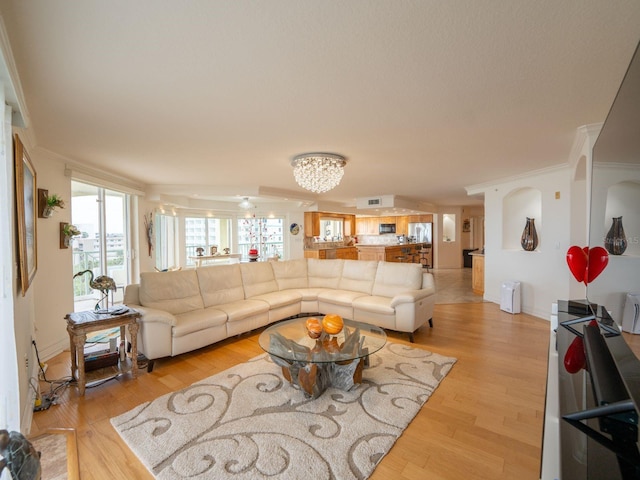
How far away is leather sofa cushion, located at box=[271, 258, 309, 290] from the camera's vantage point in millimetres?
5043

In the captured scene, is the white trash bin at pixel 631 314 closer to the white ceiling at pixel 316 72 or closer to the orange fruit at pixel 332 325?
the white ceiling at pixel 316 72

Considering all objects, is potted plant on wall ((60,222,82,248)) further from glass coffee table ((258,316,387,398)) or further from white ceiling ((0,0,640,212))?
glass coffee table ((258,316,387,398))

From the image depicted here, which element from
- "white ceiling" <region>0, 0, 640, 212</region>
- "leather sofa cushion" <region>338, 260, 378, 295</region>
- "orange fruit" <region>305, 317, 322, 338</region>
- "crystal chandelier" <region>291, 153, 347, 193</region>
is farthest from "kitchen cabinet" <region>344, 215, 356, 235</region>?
"orange fruit" <region>305, 317, 322, 338</region>

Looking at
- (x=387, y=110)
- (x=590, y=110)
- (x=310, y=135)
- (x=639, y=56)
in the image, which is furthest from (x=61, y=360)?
(x=590, y=110)

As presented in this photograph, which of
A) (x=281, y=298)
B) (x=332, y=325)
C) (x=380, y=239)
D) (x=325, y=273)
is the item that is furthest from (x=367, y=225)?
(x=332, y=325)

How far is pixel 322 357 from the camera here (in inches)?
95.7

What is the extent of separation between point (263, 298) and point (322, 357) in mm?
2088

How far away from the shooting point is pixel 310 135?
293 cm

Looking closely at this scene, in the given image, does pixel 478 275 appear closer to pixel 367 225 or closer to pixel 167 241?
pixel 367 225

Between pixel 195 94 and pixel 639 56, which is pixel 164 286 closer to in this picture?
pixel 195 94

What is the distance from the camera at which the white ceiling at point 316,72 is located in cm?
129

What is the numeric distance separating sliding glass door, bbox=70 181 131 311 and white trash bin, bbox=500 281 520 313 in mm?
6280

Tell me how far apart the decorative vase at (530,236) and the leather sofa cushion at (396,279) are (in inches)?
86.7

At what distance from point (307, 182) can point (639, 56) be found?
303 cm
